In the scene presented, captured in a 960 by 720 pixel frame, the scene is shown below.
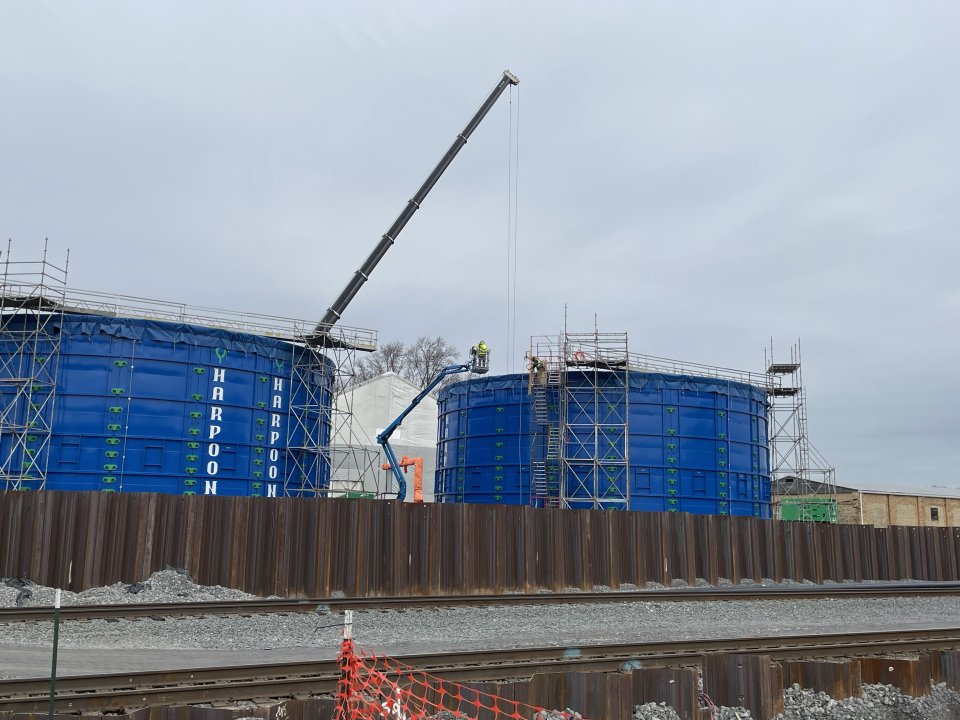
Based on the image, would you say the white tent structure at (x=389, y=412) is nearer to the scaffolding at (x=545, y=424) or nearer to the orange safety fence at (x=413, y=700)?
the scaffolding at (x=545, y=424)

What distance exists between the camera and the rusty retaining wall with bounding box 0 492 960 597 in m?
20.1

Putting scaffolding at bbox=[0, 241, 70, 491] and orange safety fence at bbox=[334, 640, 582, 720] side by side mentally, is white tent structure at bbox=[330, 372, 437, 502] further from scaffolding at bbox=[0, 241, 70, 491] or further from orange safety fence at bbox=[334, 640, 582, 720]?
orange safety fence at bbox=[334, 640, 582, 720]

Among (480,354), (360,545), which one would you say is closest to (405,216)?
(480,354)

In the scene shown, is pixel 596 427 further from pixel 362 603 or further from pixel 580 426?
pixel 362 603

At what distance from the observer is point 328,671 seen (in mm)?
11305

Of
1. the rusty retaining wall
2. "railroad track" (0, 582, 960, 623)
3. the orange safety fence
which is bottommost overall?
the orange safety fence

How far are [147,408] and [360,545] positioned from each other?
52.3ft

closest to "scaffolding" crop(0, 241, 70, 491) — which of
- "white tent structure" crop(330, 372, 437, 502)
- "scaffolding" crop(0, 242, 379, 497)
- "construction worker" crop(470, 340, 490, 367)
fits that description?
"scaffolding" crop(0, 242, 379, 497)

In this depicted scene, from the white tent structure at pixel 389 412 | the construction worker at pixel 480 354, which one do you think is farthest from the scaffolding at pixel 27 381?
the white tent structure at pixel 389 412

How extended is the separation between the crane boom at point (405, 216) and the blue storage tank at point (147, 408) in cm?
595

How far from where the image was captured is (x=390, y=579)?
22500 mm

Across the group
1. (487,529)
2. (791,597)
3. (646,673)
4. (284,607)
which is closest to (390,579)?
(487,529)

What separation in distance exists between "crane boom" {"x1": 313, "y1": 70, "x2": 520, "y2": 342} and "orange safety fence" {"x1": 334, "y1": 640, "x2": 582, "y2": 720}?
106 ft

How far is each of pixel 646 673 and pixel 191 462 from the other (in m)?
27.7
